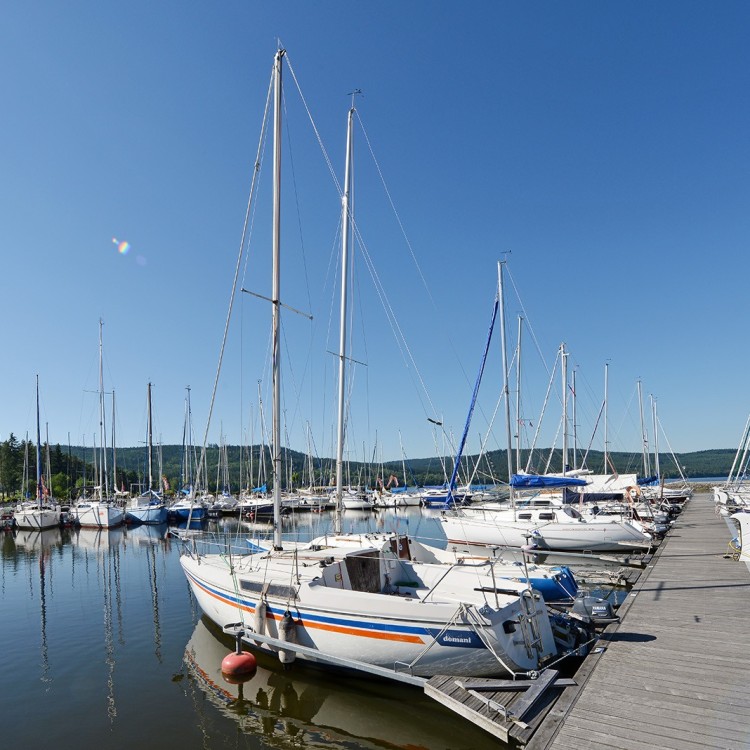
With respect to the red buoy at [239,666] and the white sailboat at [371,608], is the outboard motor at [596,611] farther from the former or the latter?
the red buoy at [239,666]

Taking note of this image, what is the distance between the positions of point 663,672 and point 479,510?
21202 millimetres

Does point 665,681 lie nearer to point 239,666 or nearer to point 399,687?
point 399,687

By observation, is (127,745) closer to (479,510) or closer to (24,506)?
(479,510)

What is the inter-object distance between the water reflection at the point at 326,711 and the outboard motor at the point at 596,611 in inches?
175

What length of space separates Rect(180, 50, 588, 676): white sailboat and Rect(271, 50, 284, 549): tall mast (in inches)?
1.2

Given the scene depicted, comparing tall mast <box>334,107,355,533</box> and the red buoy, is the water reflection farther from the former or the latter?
tall mast <box>334,107,355,533</box>

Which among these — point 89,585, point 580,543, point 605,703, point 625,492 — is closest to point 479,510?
point 580,543

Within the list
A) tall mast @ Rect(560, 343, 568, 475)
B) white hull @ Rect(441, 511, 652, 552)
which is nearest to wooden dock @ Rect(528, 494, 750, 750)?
white hull @ Rect(441, 511, 652, 552)

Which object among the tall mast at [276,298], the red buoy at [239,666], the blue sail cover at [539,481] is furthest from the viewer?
the blue sail cover at [539,481]

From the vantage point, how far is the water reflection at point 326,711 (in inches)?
364

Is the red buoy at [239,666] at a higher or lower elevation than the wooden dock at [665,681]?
lower

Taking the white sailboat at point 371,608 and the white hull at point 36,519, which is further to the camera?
the white hull at point 36,519

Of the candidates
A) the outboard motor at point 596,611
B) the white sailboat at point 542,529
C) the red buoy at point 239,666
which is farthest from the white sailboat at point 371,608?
the white sailboat at point 542,529

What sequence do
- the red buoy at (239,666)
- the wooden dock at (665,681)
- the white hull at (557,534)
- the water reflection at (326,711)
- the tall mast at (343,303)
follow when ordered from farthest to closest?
1. the white hull at (557,534)
2. the tall mast at (343,303)
3. the red buoy at (239,666)
4. the water reflection at (326,711)
5. the wooden dock at (665,681)
